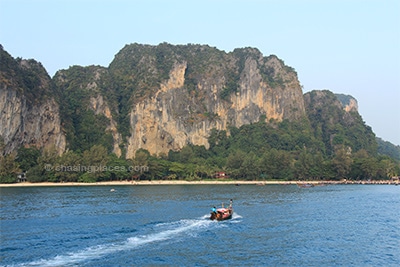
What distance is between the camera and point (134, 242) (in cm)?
3347

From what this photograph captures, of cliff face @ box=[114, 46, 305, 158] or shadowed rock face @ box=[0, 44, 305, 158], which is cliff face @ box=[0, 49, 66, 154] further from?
cliff face @ box=[114, 46, 305, 158]

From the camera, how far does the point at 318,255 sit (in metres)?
30.4

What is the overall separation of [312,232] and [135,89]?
143674 mm

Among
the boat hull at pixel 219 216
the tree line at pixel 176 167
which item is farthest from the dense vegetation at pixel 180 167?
the boat hull at pixel 219 216

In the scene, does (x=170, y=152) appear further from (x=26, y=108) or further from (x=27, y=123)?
(x=26, y=108)

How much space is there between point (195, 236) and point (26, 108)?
111 m

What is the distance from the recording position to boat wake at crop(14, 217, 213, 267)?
27984 millimetres

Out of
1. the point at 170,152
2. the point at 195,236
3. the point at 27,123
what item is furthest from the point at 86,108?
the point at 195,236

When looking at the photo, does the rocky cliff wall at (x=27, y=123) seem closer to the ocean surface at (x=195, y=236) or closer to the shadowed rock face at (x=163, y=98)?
the shadowed rock face at (x=163, y=98)

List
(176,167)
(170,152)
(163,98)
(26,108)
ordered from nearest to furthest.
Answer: (176,167) < (26,108) < (170,152) < (163,98)

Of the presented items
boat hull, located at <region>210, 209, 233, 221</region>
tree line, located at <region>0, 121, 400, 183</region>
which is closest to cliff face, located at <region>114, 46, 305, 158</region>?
tree line, located at <region>0, 121, 400, 183</region>

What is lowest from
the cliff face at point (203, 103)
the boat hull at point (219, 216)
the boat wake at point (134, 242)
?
the boat wake at point (134, 242)

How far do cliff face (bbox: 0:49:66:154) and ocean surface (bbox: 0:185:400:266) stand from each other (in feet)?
251

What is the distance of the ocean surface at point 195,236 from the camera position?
28969 millimetres
